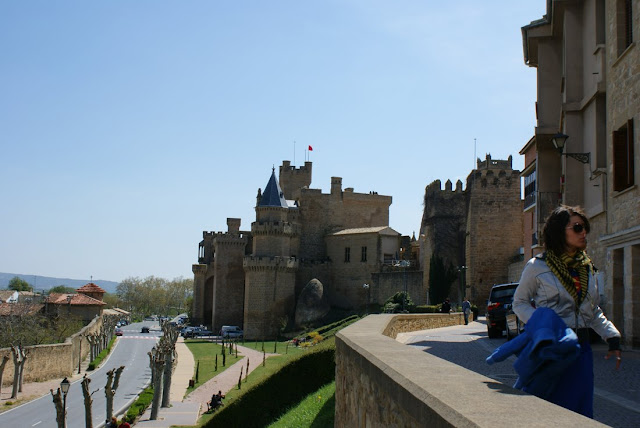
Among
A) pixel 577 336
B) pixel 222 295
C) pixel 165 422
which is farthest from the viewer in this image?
pixel 222 295

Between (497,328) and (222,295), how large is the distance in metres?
46.7

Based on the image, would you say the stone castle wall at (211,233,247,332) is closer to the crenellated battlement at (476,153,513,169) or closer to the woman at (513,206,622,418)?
the crenellated battlement at (476,153,513,169)

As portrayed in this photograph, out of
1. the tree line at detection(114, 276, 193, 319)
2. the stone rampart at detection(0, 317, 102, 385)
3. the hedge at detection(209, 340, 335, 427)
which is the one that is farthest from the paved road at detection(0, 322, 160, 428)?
the tree line at detection(114, 276, 193, 319)

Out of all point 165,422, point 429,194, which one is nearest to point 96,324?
point 429,194

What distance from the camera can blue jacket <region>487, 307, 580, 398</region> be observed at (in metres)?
4.04

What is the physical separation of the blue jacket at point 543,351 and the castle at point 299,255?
147 feet

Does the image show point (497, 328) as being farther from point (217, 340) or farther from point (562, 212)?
point (217, 340)

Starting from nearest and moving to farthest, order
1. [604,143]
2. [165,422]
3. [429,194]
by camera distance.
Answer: [604,143], [165,422], [429,194]

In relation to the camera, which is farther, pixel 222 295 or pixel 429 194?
pixel 222 295

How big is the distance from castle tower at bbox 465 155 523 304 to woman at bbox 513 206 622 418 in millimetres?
30082

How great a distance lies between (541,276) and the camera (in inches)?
176

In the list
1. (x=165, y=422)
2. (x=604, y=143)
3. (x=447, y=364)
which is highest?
(x=604, y=143)

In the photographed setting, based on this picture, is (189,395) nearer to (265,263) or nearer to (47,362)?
(47,362)

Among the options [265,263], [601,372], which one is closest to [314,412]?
[601,372]
